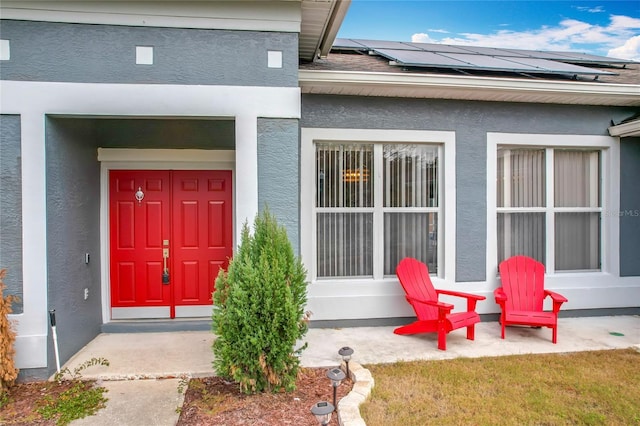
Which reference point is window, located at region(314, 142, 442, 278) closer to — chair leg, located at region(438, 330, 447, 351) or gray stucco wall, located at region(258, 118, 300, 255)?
chair leg, located at region(438, 330, 447, 351)

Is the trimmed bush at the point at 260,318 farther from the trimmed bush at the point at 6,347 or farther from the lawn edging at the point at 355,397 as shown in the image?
the trimmed bush at the point at 6,347

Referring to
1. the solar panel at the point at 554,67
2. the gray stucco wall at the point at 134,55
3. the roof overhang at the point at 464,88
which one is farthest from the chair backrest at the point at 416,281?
the solar panel at the point at 554,67

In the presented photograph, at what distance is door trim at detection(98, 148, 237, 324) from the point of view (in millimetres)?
4758

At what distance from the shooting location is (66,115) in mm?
3523

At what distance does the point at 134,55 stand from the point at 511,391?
466cm

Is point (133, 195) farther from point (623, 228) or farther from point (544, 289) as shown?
point (623, 228)

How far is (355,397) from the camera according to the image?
2.98 m

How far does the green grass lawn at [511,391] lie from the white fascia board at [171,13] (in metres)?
3.60

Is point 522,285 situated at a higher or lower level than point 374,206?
lower

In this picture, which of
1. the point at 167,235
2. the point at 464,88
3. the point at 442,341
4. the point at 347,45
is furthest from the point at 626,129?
the point at 167,235

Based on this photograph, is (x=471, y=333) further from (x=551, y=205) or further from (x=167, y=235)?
(x=167, y=235)

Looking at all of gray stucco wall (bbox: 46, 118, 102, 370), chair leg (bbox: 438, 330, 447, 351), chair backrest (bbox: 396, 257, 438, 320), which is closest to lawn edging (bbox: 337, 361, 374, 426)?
chair leg (bbox: 438, 330, 447, 351)

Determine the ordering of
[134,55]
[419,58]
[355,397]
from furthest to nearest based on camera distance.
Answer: [419,58] < [134,55] < [355,397]

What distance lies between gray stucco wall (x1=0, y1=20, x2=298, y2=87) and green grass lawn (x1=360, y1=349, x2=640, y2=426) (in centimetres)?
308
